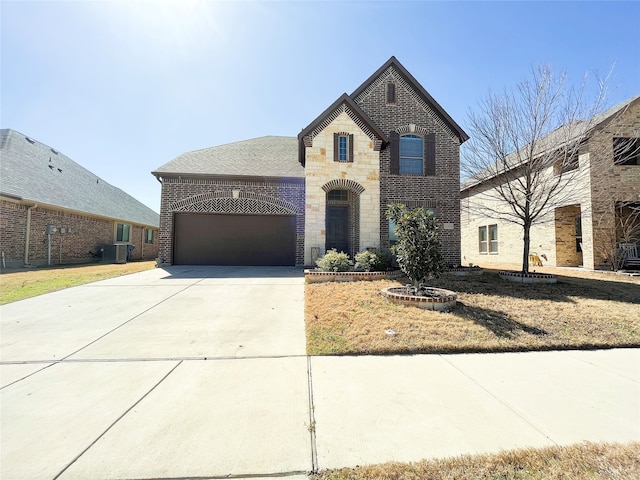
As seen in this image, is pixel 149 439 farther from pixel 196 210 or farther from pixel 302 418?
pixel 196 210

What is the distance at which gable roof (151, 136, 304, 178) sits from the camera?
12.7 meters

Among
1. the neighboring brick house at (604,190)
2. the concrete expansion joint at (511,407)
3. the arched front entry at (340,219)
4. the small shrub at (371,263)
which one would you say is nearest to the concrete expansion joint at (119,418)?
the concrete expansion joint at (511,407)

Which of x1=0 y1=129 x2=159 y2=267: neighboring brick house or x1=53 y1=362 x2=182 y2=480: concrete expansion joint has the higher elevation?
x1=0 y1=129 x2=159 y2=267: neighboring brick house

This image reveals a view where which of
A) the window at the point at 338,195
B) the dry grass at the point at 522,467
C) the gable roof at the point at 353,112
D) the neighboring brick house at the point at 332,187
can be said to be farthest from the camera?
the window at the point at 338,195

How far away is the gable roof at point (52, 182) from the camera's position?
45.2ft

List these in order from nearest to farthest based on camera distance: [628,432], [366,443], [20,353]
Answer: [366,443] → [628,432] → [20,353]

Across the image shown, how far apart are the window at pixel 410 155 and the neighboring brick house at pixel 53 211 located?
57.6 feet

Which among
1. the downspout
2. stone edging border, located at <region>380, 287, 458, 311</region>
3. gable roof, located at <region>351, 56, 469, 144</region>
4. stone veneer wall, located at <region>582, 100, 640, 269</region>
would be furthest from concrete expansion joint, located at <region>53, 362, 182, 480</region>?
stone veneer wall, located at <region>582, 100, 640, 269</region>

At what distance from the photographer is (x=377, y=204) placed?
11805 millimetres

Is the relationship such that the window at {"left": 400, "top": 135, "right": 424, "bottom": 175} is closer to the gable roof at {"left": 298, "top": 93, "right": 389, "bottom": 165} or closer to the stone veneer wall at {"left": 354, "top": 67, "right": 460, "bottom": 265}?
the stone veneer wall at {"left": 354, "top": 67, "right": 460, "bottom": 265}

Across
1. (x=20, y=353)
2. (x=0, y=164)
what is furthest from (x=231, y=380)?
(x=0, y=164)

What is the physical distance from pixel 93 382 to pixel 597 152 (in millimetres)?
18777

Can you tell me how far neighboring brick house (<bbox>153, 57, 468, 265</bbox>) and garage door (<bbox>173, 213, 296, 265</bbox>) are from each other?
5 centimetres

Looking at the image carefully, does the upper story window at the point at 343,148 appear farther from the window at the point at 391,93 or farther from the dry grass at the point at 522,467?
the dry grass at the point at 522,467
